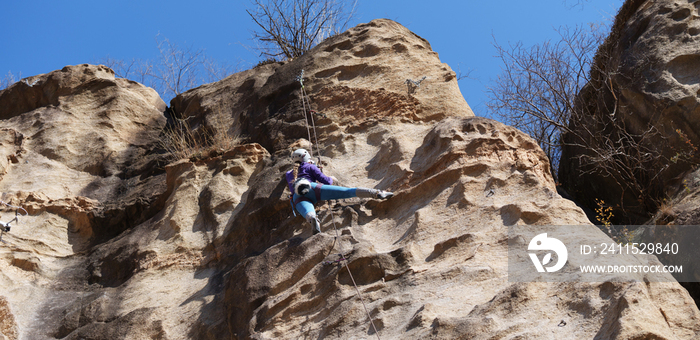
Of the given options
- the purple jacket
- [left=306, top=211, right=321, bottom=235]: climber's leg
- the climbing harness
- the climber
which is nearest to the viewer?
[left=306, top=211, right=321, bottom=235]: climber's leg

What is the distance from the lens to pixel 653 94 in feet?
27.2

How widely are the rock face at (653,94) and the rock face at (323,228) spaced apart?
6.89 ft

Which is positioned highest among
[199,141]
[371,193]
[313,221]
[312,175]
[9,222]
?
[199,141]

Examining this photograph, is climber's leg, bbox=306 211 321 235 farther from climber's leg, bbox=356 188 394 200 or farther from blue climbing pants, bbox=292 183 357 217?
climber's leg, bbox=356 188 394 200

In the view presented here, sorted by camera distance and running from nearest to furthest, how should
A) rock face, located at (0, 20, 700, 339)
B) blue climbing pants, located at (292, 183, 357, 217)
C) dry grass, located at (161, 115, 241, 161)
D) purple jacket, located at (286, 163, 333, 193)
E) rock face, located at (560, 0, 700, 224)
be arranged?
rock face, located at (0, 20, 700, 339) < blue climbing pants, located at (292, 183, 357, 217) < purple jacket, located at (286, 163, 333, 193) < rock face, located at (560, 0, 700, 224) < dry grass, located at (161, 115, 241, 161)

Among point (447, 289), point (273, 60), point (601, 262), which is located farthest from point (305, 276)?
point (273, 60)

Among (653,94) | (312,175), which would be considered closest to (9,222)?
(312,175)

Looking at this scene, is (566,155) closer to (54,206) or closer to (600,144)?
(600,144)

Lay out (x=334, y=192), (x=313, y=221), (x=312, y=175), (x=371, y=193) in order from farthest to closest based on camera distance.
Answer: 1. (x=312, y=175)
2. (x=334, y=192)
3. (x=371, y=193)
4. (x=313, y=221)

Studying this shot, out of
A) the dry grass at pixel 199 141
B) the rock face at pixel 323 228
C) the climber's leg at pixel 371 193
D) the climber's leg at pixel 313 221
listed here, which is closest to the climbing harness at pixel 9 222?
the rock face at pixel 323 228

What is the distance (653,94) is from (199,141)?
6.78m

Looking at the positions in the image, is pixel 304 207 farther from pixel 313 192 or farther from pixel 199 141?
pixel 199 141

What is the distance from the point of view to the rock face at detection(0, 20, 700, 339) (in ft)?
17.1

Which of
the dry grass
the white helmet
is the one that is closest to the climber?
the white helmet
